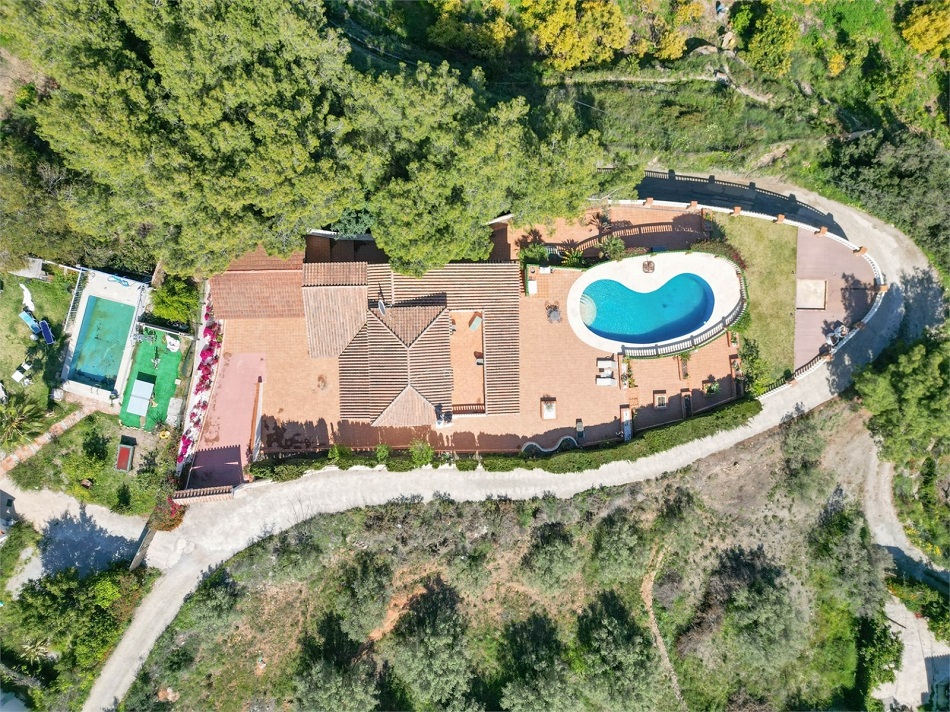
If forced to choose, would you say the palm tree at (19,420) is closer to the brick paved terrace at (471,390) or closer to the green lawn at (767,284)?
the brick paved terrace at (471,390)

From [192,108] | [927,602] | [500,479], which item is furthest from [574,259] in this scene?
[927,602]

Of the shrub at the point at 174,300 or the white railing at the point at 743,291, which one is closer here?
the shrub at the point at 174,300

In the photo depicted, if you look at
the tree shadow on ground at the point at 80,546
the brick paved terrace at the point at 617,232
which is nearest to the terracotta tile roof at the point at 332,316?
the brick paved terrace at the point at 617,232

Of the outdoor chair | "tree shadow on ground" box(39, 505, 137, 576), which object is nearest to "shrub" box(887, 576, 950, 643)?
"tree shadow on ground" box(39, 505, 137, 576)

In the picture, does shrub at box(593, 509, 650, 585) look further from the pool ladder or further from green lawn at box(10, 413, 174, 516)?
the pool ladder

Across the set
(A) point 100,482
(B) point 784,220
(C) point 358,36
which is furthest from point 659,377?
(A) point 100,482
